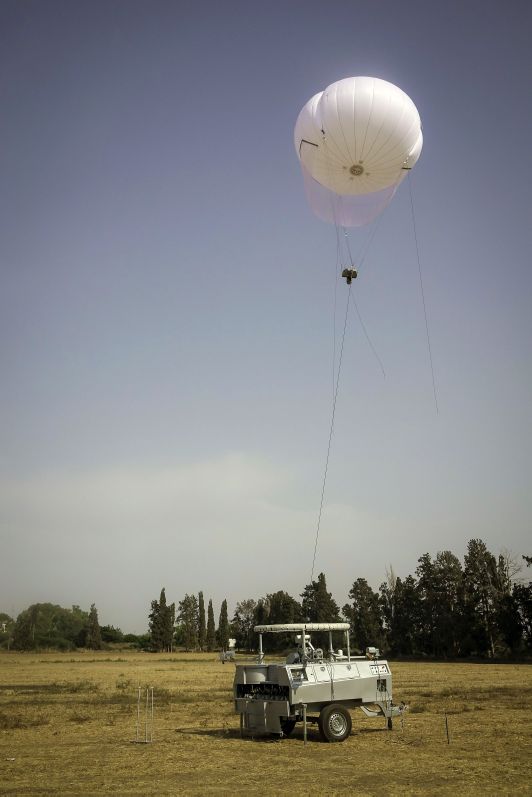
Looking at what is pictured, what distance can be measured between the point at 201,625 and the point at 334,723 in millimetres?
105658

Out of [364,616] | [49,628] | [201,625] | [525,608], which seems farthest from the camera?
[49,628]

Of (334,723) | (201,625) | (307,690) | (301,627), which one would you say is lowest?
(334,723)

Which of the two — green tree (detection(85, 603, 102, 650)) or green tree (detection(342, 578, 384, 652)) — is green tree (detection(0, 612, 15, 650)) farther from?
green tree (detection(342, 578, 384, 652))

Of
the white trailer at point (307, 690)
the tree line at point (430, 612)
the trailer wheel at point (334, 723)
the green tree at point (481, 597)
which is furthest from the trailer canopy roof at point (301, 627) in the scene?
the green tree at point (481, 597)

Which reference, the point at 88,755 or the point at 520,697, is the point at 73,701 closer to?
the point at 88,755

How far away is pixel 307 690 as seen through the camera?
14156 mm

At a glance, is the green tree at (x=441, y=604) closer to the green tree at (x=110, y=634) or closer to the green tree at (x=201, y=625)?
the green tree at (x=201, y=625)

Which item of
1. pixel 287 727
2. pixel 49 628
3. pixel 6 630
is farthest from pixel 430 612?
pixel 6 630

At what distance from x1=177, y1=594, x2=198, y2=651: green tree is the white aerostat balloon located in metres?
108

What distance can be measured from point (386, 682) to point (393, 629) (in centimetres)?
6852

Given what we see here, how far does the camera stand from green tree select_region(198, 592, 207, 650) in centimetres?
11256

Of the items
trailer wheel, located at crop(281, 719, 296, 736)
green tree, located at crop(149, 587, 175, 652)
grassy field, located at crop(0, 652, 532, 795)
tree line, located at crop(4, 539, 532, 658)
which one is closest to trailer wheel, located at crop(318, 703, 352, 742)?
grassy field, located at crop(0, 652, 532, 795)

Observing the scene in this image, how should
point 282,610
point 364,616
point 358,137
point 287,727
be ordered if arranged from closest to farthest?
point 287,727 < point 358,137 < point 364,616 < point 282,610

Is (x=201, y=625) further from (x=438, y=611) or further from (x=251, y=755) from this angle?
(x=251, y=755)
